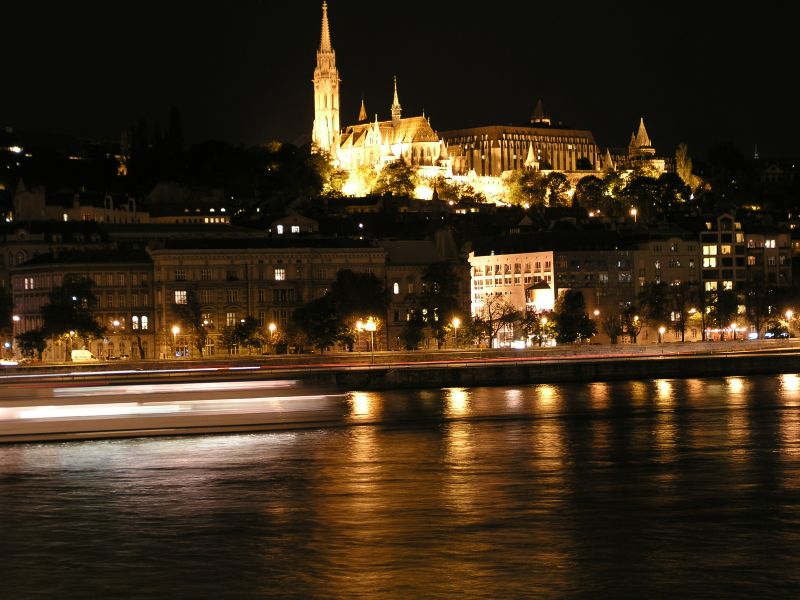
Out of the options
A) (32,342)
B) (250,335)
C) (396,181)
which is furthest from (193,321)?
(396,181)

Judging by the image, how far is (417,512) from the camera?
98.3 ft

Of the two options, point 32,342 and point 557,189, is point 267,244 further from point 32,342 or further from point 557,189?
point 557,189

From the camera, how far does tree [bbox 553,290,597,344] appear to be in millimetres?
97125

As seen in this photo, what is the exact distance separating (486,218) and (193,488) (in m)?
119

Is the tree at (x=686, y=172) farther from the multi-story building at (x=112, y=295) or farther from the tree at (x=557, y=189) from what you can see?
the multi-story building at (x=112, y=295)

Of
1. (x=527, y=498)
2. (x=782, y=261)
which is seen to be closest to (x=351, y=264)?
(x=782, y=261)

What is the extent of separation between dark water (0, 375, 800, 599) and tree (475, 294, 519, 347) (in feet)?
153

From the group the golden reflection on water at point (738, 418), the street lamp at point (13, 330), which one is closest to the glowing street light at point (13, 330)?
the street lamp at point (13, 330)

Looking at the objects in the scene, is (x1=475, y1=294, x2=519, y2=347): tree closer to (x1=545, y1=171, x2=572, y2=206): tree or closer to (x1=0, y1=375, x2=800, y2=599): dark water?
(x1=0, y1=375, x2=800, y2=599): dark water

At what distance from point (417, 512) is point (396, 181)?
14895 centimetres

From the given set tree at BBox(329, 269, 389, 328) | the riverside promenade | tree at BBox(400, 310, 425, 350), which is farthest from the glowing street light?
tree at BBox(400, 310, 425, 350)

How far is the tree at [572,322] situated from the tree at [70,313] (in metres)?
28.5

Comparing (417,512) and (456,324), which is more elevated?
(456,324)

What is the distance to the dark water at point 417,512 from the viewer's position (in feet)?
79.2
